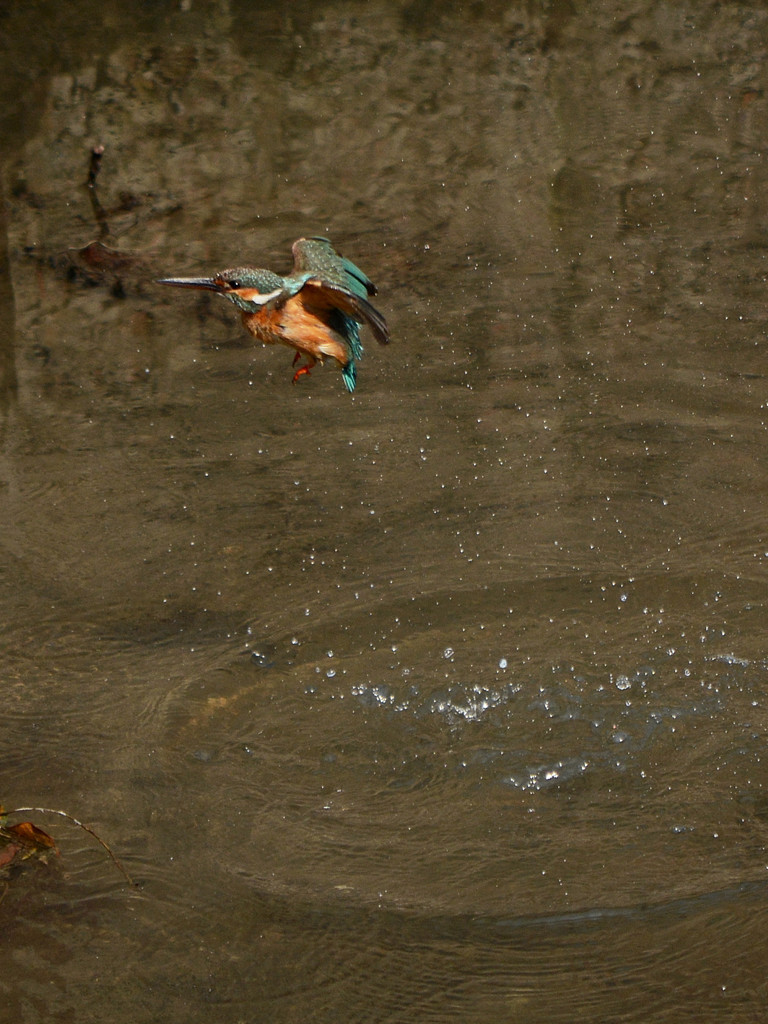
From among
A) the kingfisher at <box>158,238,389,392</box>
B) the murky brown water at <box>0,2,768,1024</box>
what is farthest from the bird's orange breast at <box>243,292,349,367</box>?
the murky brown water at <box>0,2,768,1024</box>

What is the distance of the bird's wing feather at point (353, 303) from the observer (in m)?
1.95

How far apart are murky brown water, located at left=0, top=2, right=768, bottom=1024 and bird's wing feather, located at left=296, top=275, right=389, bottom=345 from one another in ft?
3.74

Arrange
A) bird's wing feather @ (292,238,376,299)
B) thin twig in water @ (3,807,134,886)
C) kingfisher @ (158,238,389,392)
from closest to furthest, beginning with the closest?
kingfisher @ (158,238,389,392) < bird's wing feather @ (292,238,376,299) < thin twig in water @ (3,807,134,886)

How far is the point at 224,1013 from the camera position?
2.10 metres

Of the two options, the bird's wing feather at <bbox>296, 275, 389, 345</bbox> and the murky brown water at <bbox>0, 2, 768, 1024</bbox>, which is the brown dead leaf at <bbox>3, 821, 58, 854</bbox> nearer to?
the murky brown water at <bbox>0, 2, 768, 1024</bbox>

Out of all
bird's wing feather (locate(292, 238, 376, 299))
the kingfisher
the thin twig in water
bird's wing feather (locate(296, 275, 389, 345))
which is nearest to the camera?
bird's wing feather (locate(296, 275, 389, 345))

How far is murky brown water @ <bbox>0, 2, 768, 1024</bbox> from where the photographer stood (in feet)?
7.89

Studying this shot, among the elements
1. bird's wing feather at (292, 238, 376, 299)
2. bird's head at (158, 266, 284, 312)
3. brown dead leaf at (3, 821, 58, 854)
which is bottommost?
brown dead leaf at (3, 821, 58, 854)

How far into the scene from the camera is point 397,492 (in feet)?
11.4

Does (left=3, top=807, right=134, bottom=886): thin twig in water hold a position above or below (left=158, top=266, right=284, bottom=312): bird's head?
below

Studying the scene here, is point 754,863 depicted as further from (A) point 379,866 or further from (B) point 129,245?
(B) point 129,245

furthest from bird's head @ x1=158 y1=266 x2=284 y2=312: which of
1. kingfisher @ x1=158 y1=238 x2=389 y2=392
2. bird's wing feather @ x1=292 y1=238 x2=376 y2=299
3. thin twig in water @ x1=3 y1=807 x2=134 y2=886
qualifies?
thin twig in water @ x1=3 y1=807 x2=134 y2=886

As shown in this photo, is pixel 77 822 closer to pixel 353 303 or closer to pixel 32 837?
pixel 32 837

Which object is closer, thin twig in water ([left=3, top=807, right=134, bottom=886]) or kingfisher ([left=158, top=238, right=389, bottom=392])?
kingfisher ([left=158, top=238, right=389, bottom=392])
